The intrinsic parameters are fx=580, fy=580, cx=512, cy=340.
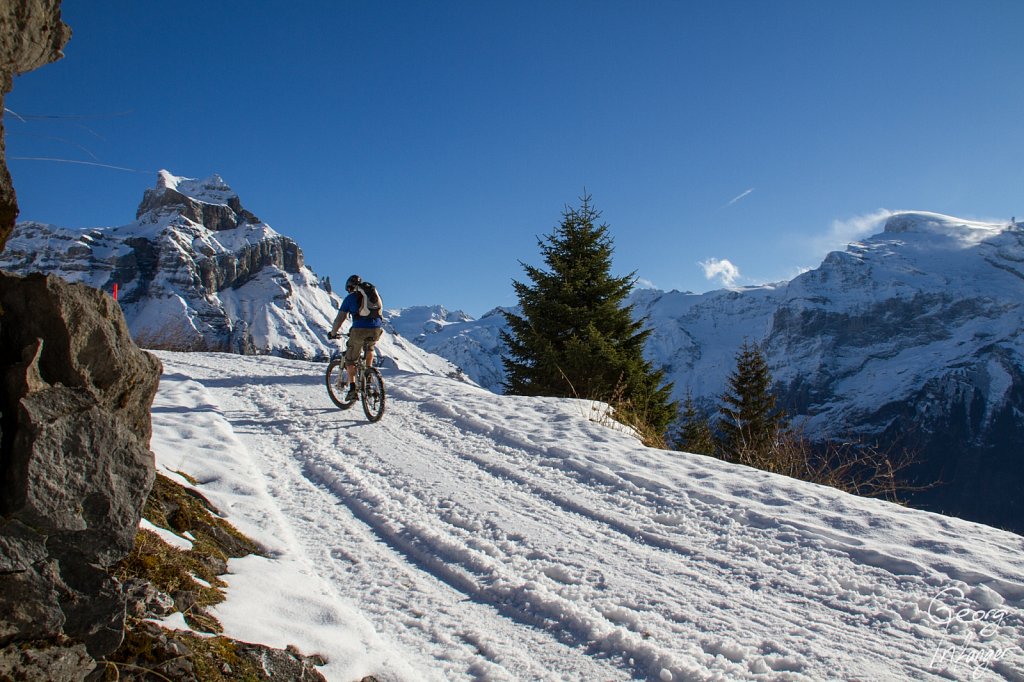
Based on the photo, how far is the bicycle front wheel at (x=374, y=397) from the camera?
29.2 ft

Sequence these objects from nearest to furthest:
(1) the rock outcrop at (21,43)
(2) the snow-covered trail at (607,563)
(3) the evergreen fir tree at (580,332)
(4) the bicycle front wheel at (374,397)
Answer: (1) the rock outcrop at (21,43)
(2) the snow-covered trail at (607,563)
(4) the bicycle front wheel at (374,397)
(3) the evergreen fir tree at (580,332)

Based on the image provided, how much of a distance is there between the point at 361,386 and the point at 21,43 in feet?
24.3

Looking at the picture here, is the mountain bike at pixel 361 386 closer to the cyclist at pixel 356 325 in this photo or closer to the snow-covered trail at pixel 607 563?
the cyclist at pixel 356 325

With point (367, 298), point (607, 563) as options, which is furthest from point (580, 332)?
point (607, 563)

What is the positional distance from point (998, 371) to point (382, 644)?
10183 inches

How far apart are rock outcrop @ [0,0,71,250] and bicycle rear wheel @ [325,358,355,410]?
7.77 m

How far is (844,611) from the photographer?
351 cm

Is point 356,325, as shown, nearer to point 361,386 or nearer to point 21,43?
point 361,386

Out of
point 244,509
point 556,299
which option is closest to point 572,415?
point 244,509

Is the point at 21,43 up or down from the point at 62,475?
up

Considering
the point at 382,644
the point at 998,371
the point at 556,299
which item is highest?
the point at 998,371

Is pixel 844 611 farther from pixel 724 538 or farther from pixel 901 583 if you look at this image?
pixel 724 538

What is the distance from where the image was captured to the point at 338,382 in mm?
9820

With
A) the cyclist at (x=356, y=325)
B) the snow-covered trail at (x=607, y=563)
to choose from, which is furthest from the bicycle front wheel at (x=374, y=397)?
the snow-covered trail at (x=607, y=563)
